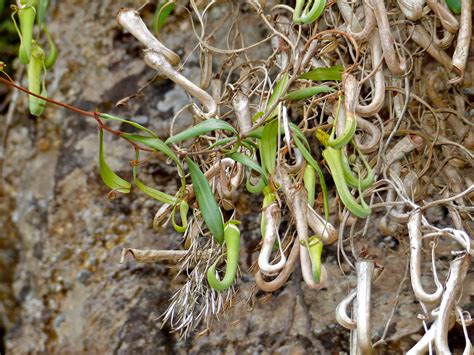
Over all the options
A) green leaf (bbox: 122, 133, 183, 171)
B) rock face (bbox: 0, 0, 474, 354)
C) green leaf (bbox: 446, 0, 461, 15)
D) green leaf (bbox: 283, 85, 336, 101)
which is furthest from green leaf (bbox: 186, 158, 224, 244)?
green leaf (bbox: 446, 0, 461, 15)

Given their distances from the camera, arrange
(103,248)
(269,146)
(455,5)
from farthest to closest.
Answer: (103,248)
(455,5)
(269,146)

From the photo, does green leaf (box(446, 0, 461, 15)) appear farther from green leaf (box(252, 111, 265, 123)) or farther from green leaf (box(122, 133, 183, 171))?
green leaf (box(122, 133, 183, 171))

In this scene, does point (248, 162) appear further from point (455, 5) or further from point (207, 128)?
point (455, 5)

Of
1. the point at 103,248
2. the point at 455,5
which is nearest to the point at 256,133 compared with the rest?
the point at 455,5

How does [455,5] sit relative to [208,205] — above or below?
above

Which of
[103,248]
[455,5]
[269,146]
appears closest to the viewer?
[269,146]

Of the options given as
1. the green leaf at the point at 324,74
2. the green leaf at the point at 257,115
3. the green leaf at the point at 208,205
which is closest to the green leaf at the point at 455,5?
the green leaf at the point at 324,74

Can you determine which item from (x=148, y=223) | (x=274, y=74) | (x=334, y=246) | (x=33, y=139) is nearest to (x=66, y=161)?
(x=33, y=139)
